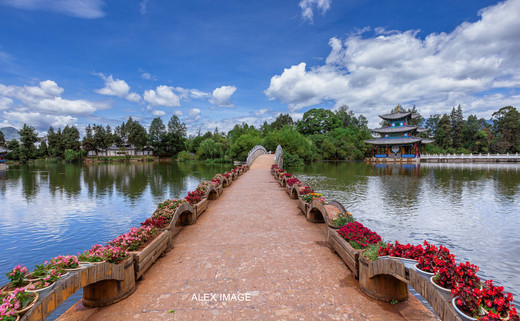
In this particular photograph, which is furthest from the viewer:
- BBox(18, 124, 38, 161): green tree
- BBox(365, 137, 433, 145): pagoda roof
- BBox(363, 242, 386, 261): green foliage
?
BBox(18, 124, 38, 161): green tree

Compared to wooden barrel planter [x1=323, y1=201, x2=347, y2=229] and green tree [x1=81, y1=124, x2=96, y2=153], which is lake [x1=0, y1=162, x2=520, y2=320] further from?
green tree [x1=81, y1=124, x2=96, y2=153]

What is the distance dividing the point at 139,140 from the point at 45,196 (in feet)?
171

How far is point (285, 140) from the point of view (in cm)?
4116

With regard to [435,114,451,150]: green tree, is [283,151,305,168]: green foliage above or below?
below

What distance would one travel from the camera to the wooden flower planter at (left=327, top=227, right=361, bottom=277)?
13.3 feet

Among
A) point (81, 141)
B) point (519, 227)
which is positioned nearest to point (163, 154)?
point (81, 141)

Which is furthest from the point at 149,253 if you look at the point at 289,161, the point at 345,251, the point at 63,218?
the point at 289,161

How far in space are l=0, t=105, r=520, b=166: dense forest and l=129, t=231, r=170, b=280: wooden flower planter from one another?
36285mm

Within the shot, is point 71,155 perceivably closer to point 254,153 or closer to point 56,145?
point 56,145

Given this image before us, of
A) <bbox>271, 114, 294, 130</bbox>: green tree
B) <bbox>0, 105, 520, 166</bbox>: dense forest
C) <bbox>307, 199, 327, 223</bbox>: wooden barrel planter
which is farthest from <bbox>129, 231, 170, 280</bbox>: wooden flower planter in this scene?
<bbox>271, 114, 294, 130</bbox>: green tree

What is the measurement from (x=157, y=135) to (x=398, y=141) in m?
57.3

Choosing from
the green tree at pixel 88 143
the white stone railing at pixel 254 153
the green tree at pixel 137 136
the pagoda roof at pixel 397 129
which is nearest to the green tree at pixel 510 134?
the pagoda roof at pixel 397 129

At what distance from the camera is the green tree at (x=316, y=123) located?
68.7 meters

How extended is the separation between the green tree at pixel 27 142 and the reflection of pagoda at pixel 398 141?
6990cm
